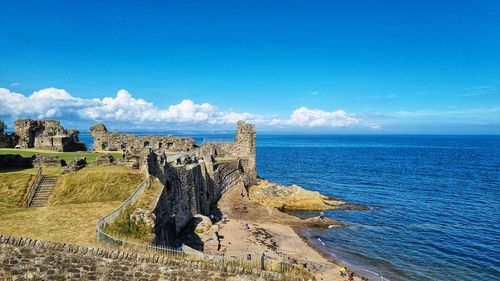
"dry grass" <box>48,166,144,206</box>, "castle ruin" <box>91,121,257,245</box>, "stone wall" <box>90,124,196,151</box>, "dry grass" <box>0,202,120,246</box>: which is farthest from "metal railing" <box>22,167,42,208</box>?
"stone wall" <box>90,124,196,151</box>

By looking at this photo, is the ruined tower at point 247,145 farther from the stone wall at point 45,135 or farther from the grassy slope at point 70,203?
the grassy slope at point 70,203

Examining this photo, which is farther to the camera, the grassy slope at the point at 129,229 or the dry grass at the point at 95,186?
the dry grass at the point at 95,186

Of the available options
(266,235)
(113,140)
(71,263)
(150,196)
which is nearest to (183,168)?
(266,235)

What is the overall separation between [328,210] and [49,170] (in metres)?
33.4

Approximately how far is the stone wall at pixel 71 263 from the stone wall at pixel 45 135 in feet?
90.3

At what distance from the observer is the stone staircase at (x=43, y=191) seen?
23.0 meters

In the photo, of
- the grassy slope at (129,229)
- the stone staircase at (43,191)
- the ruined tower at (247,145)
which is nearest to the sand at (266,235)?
the ruined tower at (247,145)

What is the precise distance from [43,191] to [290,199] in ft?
108

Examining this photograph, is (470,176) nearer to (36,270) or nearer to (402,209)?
(402,209)

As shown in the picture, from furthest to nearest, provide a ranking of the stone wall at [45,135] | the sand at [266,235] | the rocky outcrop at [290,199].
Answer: the rocky outcrop at [290,199] → the stone wall at [45,135] → the sand at [266,235]

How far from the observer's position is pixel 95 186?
24.9 metres

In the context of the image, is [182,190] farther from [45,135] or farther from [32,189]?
[45,135]

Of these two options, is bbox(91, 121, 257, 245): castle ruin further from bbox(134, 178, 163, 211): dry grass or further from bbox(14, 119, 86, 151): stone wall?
bbox(14, 119, 86, 151): stone wall

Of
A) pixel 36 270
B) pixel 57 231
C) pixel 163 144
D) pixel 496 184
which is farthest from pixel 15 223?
pixel 496 184
